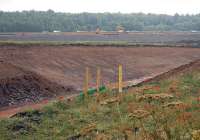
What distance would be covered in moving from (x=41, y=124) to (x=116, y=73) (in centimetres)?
2438

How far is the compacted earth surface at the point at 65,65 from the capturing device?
26641 mm

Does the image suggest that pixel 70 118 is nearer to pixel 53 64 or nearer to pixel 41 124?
pixel 41 124

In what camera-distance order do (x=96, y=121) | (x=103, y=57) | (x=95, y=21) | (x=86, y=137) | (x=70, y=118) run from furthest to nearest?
1. (x=95, y=21)
2. (x=103, y=57)
3. (x=70, y=118)
4. (x=96, y=121)
5. (x=86, y=137)

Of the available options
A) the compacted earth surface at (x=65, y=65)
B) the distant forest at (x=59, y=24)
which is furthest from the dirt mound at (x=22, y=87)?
the distant forest at (x=59, y=24)

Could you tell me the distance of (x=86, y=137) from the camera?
1118cm

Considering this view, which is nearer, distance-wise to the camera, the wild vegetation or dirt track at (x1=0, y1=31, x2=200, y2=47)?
the wild vegetation

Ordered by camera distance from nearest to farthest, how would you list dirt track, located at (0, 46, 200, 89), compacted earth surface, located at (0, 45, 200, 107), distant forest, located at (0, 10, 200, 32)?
1. compacted earth surface, located at (0, 45, 200, 107)
2. dirt track, located at (0, 46, 200, 89)
3. distant forest, located at (0, 10, 200, 32)

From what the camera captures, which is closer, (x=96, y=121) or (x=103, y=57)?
(x=96, y=121)

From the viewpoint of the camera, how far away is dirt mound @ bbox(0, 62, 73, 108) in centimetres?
2486

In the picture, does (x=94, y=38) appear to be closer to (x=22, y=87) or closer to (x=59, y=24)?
(x=59, y=24)

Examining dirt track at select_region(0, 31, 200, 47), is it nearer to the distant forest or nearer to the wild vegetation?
the distant forest

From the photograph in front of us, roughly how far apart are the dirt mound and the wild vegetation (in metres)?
8.57

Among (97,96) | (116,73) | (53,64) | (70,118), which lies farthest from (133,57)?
(70,118)

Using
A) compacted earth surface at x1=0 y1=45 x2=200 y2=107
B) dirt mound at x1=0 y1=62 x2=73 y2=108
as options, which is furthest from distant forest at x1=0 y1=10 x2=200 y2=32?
dirt mound at x1=0 y1=62 x2=73 y2=108
